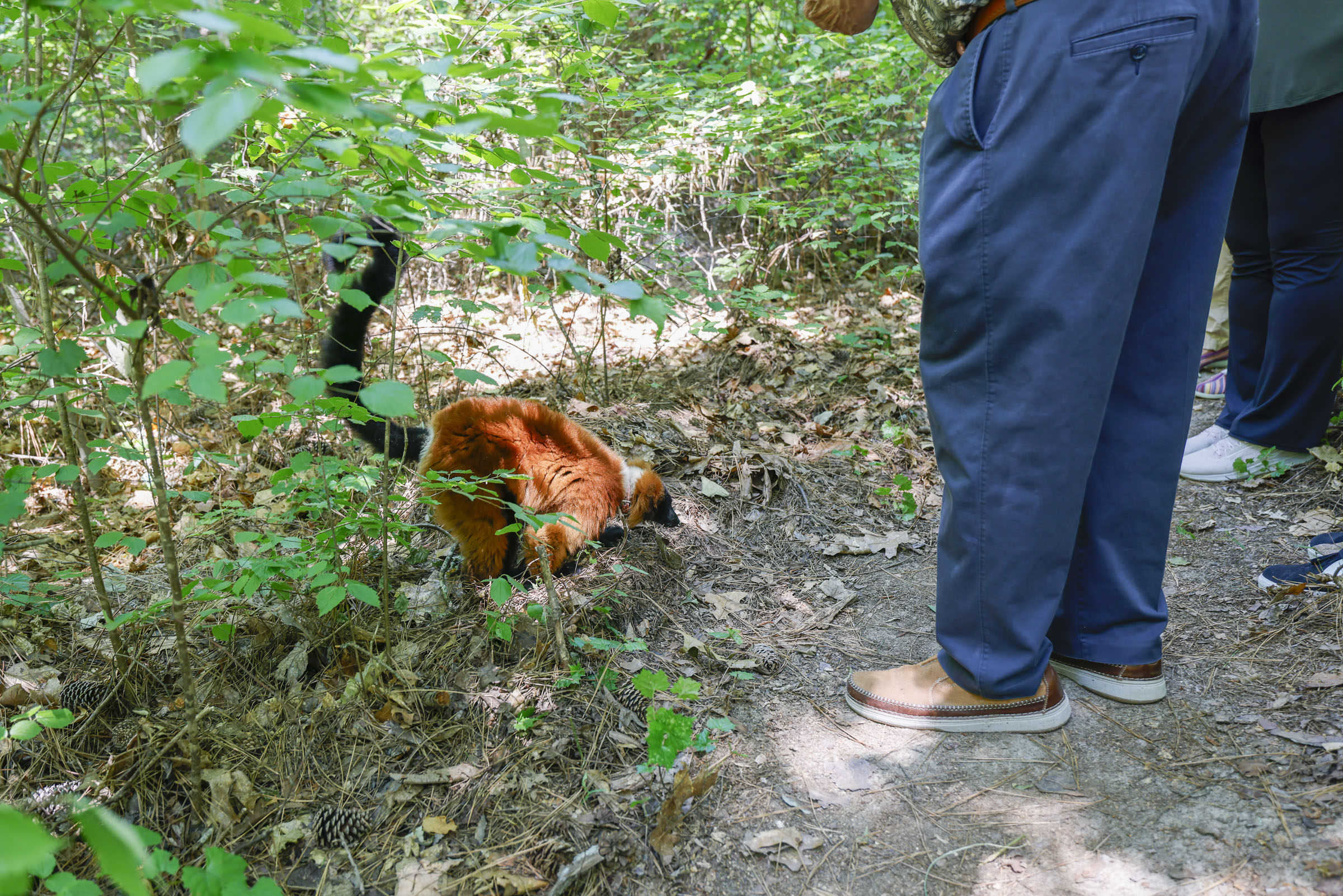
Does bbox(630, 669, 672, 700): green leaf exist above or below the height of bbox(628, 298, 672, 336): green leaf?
below

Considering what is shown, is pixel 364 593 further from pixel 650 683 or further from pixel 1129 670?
pixel 1129 670

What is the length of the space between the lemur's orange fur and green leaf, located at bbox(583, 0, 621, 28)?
167 cm

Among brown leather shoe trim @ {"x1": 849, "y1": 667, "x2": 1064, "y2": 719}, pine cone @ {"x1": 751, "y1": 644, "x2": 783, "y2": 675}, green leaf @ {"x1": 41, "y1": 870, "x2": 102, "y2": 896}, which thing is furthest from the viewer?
pine cone @ {"x1": 751, "y1": 644, "x2": 783, "y2": 675}

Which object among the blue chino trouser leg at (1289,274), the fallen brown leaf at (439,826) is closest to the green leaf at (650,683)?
the fallen brown leaf at (439,826)

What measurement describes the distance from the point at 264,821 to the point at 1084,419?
8.29 ft

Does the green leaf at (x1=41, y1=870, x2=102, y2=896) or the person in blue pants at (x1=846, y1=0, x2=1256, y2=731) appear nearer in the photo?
the green leaf at (x1=41, y1=870, x2=102, y2=896)

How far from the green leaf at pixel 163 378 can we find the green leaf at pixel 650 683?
145cm

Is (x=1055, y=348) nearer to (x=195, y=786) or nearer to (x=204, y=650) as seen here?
(x=195, y=786)

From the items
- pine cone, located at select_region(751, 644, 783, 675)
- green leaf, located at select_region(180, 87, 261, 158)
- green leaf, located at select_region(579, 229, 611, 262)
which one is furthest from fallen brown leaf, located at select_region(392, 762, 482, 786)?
green leaf, located at select_region(180, 87, 261, 158)

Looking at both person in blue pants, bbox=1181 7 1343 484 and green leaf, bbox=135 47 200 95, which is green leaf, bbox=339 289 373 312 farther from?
person in blue pants, bbox=1181 7 1343 484

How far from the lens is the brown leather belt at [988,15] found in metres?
1.78

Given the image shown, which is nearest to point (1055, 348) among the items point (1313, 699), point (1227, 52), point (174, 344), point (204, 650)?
point (1227, 52)

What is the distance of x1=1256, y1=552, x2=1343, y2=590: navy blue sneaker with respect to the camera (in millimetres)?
2605

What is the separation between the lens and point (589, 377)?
17.0 ft
